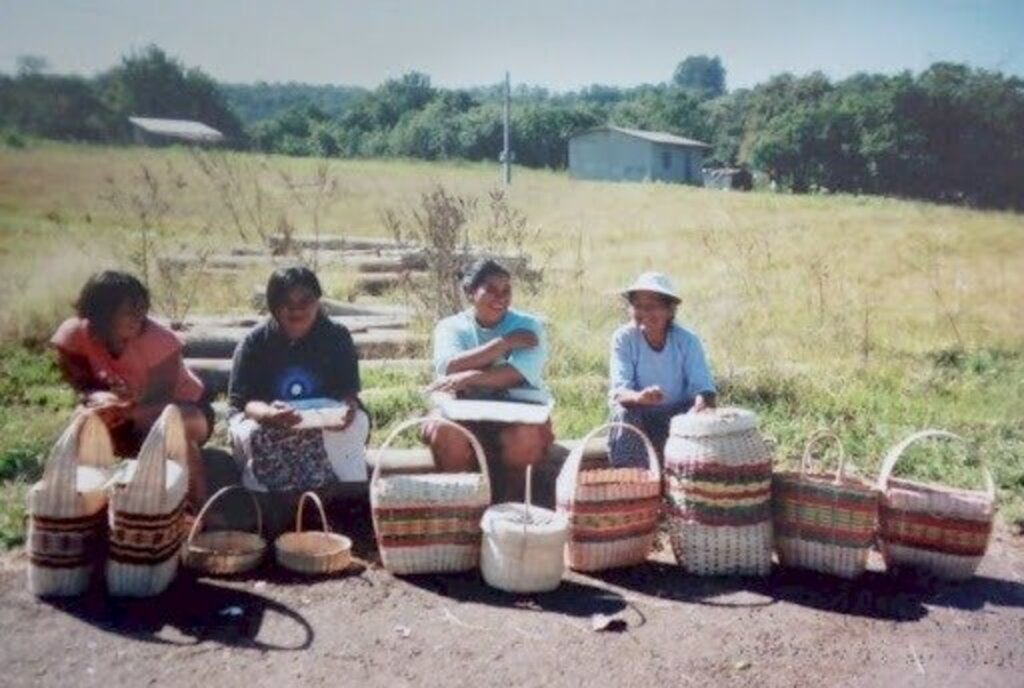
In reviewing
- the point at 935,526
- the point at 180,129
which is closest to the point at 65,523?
the point at 935,526

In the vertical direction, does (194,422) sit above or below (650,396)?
below

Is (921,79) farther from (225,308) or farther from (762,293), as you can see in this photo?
(225,308)

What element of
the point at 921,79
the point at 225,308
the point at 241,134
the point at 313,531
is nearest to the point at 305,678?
the point at 313,531

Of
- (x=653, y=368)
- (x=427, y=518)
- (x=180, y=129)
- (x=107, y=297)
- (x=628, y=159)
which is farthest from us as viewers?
(x=628, y=159)

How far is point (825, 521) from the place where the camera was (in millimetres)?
3861

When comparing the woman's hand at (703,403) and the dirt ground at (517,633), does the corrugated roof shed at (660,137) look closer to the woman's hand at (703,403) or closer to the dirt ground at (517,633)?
the woman's hand at (703,403)

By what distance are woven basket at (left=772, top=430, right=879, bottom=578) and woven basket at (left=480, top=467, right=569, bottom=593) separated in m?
0.92

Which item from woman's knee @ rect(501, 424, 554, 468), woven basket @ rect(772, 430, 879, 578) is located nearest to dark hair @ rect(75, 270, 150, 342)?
woman's knee @ rect(501, 424, 554, 468)

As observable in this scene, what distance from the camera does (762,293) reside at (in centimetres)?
1045

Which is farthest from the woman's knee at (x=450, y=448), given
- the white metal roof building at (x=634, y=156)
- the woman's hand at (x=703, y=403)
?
the white metal roof building at (x=634, y=156)

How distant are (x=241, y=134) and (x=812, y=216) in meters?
9.26

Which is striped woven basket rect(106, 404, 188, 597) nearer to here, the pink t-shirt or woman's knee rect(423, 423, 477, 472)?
the pink t-shirt

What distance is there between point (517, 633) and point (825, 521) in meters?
1.35

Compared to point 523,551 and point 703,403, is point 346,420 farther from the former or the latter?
point 703,403
